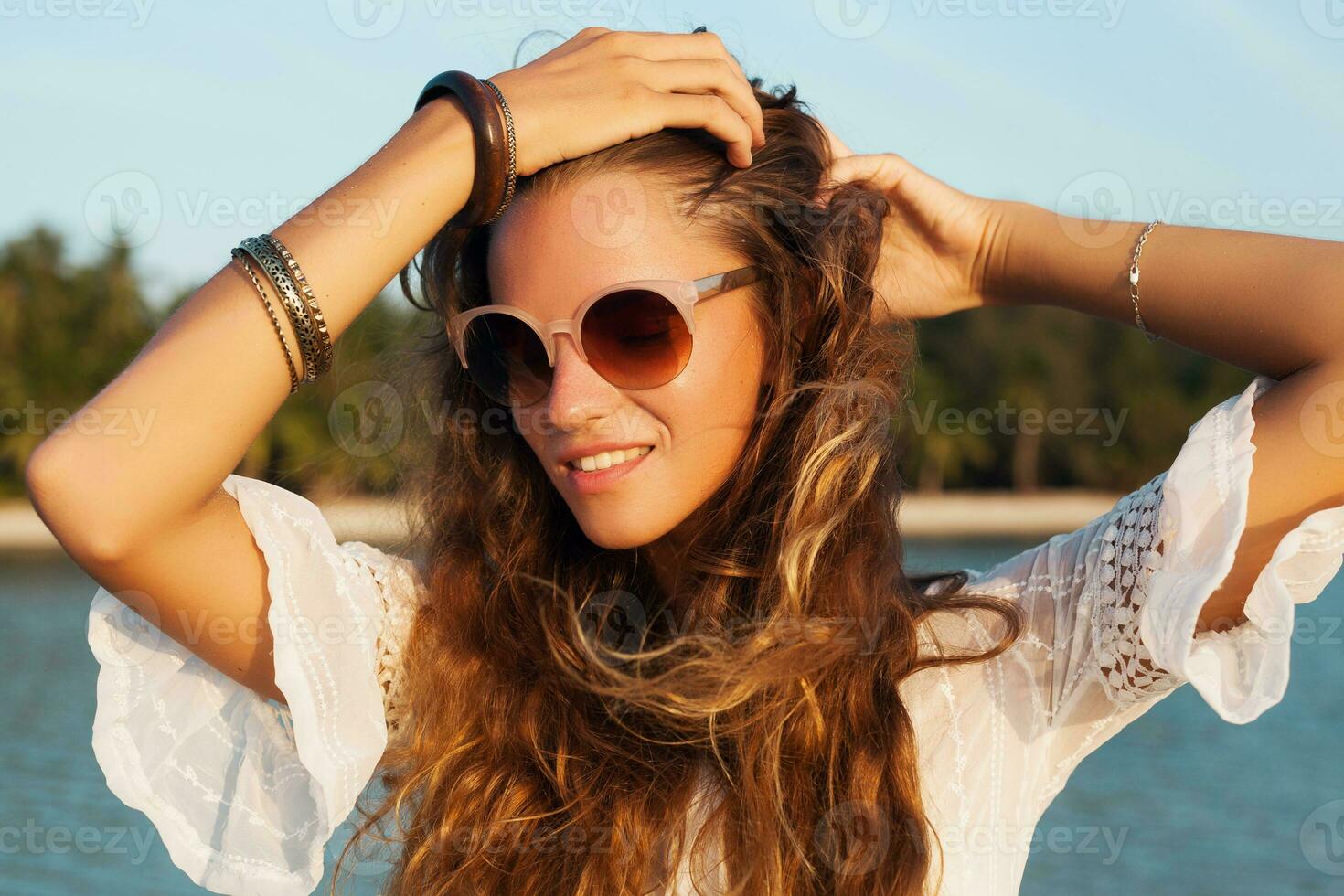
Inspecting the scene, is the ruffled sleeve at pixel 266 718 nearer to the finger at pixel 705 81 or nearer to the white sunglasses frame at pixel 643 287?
the white sunglasses frame at pixel 643 287

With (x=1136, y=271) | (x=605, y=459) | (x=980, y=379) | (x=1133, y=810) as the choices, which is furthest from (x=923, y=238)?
(x=980, y=379)

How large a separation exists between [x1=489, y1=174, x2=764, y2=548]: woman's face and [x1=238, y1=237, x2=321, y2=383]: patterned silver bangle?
443 millimetres

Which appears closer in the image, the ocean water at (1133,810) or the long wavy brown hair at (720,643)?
the long wavy brown hair at (720,643)

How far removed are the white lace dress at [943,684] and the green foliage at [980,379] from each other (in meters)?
25.5

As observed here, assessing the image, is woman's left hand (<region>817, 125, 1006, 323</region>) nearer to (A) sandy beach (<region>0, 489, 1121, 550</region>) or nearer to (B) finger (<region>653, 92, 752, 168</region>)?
(B) finger (<region>653, 92, 752, 168</region>)

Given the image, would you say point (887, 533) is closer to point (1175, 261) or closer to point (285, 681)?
point (1175, 261)

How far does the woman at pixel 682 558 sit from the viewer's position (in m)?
1.78

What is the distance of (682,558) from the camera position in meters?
2.37

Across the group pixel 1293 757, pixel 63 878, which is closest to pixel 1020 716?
pixel 63 878

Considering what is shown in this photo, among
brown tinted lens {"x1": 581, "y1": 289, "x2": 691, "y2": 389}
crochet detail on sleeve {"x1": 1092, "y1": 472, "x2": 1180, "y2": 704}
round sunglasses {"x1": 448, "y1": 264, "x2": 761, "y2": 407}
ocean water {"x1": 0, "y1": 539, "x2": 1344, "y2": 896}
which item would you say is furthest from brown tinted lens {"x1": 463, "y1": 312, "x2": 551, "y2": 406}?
ocean water {"x1": 0, "y1": 539, "x2": 1344, "y2": 896}

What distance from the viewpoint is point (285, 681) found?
191 cm

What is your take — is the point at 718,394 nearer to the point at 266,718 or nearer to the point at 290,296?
the point at 290,296

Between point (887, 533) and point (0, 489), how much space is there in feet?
112

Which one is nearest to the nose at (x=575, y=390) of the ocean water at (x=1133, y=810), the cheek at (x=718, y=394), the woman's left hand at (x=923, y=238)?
the cheek at (x=718, y=394)
